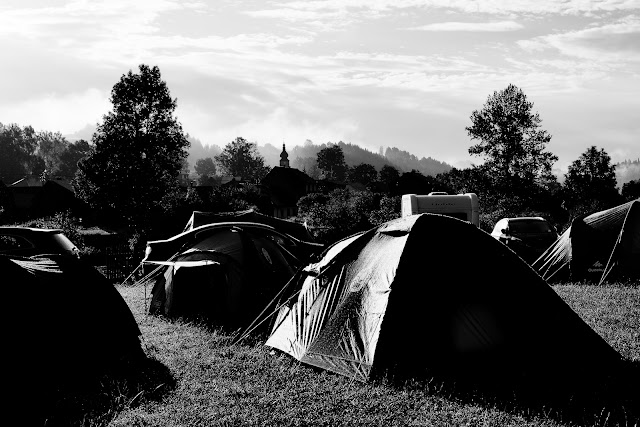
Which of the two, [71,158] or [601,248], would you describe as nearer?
[601,248]

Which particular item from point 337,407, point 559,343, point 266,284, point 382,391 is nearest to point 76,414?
point 337,407

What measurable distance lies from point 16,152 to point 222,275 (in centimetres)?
12707

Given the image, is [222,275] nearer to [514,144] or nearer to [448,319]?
[448,319]

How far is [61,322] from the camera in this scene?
7.36 metres

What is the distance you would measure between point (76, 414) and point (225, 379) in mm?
1847

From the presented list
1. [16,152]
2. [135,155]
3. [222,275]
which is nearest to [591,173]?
[135,155]

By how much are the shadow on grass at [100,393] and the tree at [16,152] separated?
383 ft

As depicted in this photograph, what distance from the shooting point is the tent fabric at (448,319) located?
23.6 ft

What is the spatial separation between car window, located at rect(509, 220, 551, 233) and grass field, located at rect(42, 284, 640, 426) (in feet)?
35.9

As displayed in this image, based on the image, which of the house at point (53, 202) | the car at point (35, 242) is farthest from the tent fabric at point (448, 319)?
the house at point (53, 202)

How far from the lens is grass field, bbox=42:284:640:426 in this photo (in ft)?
19.1

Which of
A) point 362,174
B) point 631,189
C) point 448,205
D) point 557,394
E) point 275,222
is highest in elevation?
point 362,174

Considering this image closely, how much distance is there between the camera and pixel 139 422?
5.82 m

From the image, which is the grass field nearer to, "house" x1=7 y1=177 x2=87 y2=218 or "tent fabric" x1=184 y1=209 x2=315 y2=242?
"tent fabric" x1=184 y1=209 x2=315 y2=242
